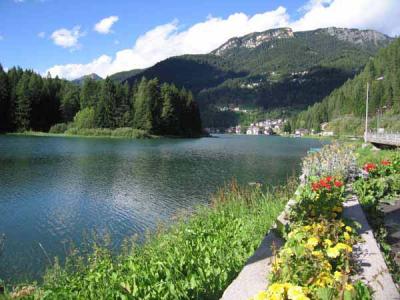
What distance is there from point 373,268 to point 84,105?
326 feet

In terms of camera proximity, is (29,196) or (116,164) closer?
(29,196)

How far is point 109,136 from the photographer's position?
8738 centimetres

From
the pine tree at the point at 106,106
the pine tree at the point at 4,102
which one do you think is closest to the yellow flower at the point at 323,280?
the pine tree at the point at 106,106

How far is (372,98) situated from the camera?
116m

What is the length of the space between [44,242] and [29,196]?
816cm

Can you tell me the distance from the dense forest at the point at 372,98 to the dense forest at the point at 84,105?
53850 millimetres

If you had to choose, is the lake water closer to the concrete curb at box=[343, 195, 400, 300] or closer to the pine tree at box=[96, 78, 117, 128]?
the concrete curb at box=[343, 195, 400, 300]

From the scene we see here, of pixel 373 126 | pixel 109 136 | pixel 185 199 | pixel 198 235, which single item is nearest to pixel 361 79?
pixel 373 126

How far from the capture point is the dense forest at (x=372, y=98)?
4376 inches

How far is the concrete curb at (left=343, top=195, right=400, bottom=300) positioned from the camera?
395 centimetres

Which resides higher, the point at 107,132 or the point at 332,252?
the point at 107,132

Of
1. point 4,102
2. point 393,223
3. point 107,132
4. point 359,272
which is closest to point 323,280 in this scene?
point 359,272

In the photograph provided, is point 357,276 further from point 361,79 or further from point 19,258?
point 361,79

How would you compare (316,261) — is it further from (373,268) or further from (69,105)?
(69,105)
